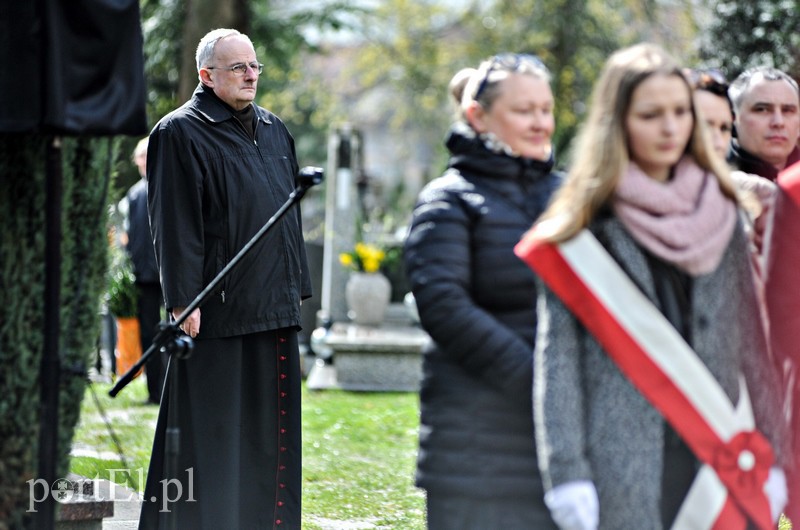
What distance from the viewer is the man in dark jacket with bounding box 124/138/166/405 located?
Result: 10.4m

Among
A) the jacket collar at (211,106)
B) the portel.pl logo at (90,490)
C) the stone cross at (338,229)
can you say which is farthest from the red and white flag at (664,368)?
the stone cross at (338,229)

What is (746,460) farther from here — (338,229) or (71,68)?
(338,229)

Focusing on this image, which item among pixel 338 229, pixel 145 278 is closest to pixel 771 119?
pixel 145 278

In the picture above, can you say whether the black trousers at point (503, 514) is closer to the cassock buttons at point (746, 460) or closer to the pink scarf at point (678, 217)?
the cassock buttons at point (746, 460)

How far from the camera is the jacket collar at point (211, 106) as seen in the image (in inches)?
213

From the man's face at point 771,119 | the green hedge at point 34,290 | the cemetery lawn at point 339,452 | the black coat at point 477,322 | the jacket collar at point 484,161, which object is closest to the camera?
the black coat at point 477,322

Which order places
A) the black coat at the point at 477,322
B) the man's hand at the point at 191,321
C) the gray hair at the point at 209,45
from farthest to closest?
the gray hair at the point at 209,45 → the man's hand at the point at 191,321 → the black coat at the point at 477,322

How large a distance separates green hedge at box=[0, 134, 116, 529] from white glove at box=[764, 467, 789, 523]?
207cm

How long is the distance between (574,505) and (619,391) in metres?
0.32

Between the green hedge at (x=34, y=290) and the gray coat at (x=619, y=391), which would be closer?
the gray coat at (x=619, y=391)

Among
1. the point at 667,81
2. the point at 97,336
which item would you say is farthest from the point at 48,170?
the point at 667,81

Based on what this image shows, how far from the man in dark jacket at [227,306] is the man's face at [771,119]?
1.96 m

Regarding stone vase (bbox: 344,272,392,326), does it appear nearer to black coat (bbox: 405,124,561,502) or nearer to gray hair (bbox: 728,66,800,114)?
gray hair (bbox: 728,66,800,114)

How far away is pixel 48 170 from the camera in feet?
12.9
